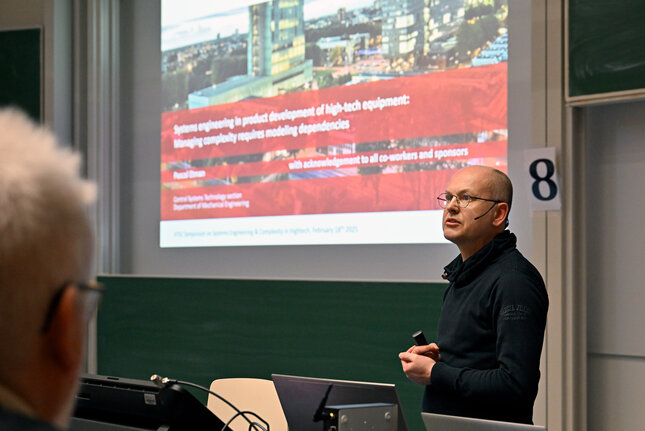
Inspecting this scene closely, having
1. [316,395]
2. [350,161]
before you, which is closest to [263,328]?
[350,161]

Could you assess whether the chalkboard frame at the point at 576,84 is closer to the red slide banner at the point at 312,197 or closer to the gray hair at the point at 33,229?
the red slide banner at the point at 312,197

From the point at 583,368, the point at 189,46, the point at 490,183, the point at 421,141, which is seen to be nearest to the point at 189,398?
the point at 490,183

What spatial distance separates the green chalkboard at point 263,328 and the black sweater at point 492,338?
4.57 ft

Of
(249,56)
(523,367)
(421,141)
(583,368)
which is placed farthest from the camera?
(249,56)

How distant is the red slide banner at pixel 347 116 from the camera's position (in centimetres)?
380

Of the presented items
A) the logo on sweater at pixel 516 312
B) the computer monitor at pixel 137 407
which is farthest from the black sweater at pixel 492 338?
the computer monitor at pixel 137 407

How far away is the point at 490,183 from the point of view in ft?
7.66

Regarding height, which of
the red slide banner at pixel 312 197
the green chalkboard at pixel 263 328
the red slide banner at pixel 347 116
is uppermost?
the red slide banner at pixel 347 116

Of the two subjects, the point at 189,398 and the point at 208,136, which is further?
the point at 208,136

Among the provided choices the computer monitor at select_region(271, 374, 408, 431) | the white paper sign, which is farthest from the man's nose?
the white paper sign

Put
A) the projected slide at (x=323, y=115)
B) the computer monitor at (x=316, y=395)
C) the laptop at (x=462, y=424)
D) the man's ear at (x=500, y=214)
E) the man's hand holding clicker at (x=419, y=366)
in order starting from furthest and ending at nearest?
the projected slide at (x=323, y=115), the man's ear at (x=500, y=214), the man's hand holding clicker at (x=419, y=366), the computer monitor at (x=316, y=395), the laptop at (x=462, y=424)

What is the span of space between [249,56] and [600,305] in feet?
8.86

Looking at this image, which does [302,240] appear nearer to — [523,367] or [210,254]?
[210,254]

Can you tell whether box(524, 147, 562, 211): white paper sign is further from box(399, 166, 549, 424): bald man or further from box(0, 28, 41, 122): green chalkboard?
box(0, 28, 41, 122): green chalkboard
